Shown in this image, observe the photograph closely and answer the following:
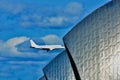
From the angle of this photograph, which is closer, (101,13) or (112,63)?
(112,63)

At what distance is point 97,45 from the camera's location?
103 feet

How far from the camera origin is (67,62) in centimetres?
3369

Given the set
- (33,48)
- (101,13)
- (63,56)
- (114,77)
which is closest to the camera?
(114,77)

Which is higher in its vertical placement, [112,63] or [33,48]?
[33,48]

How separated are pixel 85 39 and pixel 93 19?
4.93ft

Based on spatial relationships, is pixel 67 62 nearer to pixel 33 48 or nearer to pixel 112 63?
pixel 112 63

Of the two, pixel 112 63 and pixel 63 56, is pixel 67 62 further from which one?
pixel 112 63

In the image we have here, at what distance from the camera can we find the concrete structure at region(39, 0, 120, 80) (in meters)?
30.5

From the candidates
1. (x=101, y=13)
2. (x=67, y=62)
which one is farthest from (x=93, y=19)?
(x=67, y=62)

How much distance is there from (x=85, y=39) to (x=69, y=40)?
1491 millimetres

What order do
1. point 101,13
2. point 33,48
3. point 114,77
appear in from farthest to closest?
point 33,48, point 101,13, point 114,77

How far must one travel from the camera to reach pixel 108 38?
31000mm

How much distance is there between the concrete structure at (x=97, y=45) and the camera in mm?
30500

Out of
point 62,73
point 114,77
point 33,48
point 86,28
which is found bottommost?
point 114,77
